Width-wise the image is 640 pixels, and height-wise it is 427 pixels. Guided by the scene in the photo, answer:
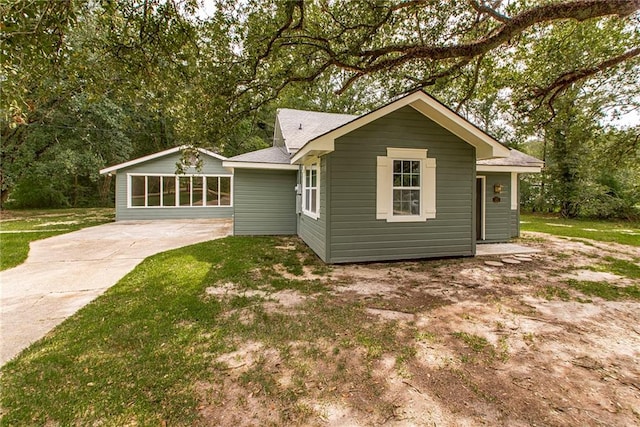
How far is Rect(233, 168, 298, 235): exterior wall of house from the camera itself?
30.0ft

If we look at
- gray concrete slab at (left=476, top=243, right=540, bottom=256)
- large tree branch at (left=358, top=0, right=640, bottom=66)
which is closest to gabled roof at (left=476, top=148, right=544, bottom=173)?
gray concrete slab at (left=476, top=243, right=540, bottom=256)

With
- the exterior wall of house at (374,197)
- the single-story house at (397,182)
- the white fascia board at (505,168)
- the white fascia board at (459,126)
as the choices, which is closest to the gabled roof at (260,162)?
the single-story house at (397,182)

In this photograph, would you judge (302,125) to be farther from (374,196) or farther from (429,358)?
(429,358)

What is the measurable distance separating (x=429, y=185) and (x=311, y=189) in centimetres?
284

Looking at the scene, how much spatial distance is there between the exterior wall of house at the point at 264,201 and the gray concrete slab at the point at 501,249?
554cm

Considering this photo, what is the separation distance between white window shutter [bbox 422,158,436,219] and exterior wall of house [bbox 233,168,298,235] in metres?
4.62

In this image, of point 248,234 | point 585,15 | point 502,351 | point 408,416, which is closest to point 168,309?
point 408,416

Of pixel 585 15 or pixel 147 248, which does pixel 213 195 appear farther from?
pixel 585 15

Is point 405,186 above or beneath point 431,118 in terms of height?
beneath

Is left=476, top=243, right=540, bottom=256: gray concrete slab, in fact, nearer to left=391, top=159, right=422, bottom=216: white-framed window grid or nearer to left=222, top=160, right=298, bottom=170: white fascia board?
left=391, top=159, right=422, bottom=216: white-framed window grid

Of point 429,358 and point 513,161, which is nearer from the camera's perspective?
point 429,358

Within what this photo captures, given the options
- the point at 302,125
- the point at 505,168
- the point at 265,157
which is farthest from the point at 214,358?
the point at 302,125

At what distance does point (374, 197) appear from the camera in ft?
19.3

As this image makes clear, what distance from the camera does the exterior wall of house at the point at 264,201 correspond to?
9.13 metres
